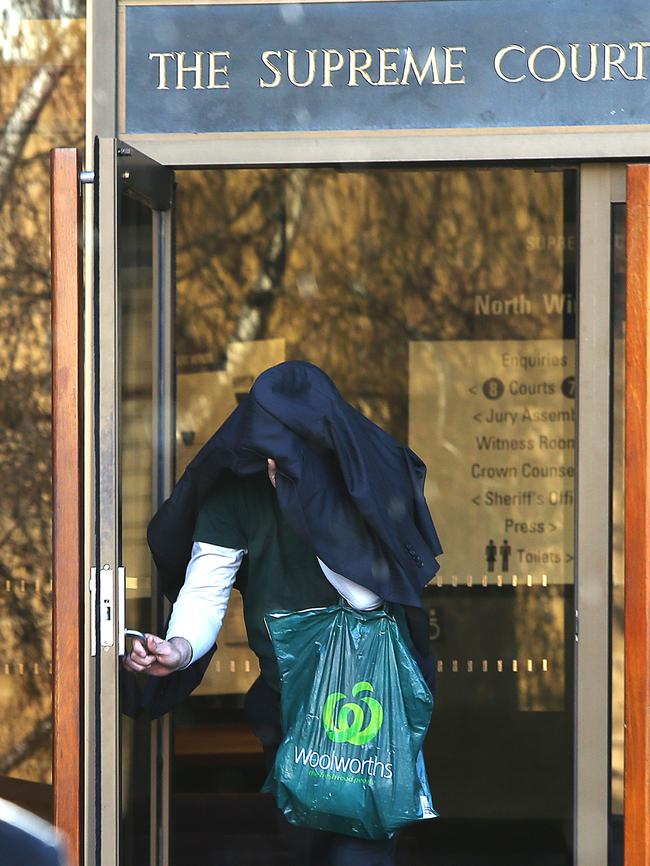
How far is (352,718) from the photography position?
10.2 feet

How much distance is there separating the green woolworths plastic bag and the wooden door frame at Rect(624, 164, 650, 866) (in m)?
0.56

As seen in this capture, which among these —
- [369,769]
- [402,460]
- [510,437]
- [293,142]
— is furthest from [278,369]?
[510,437]

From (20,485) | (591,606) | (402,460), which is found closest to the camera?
(402,460)

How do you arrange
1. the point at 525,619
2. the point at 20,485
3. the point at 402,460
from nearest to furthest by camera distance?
the point at 402,460 < the point at 20,485 < the point at 525,619

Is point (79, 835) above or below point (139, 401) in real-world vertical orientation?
below

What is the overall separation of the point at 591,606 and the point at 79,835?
4.67ft

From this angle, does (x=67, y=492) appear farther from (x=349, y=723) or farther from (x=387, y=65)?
(x=387, y=65)

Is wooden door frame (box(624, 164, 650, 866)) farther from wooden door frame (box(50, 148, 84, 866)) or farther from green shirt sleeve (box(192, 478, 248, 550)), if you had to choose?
wooden door frame (box(50, 148, 84, 866))

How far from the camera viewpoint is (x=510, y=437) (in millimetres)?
5379

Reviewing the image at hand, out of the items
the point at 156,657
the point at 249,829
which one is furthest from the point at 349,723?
the point at 249,829

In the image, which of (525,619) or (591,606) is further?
(525,619)

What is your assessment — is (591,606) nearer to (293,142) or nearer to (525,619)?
(293,142)

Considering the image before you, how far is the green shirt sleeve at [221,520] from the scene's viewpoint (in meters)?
3.29

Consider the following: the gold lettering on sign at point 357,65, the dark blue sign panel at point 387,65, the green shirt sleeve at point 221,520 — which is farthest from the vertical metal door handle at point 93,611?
the gold lettering on sign at point 357,65
